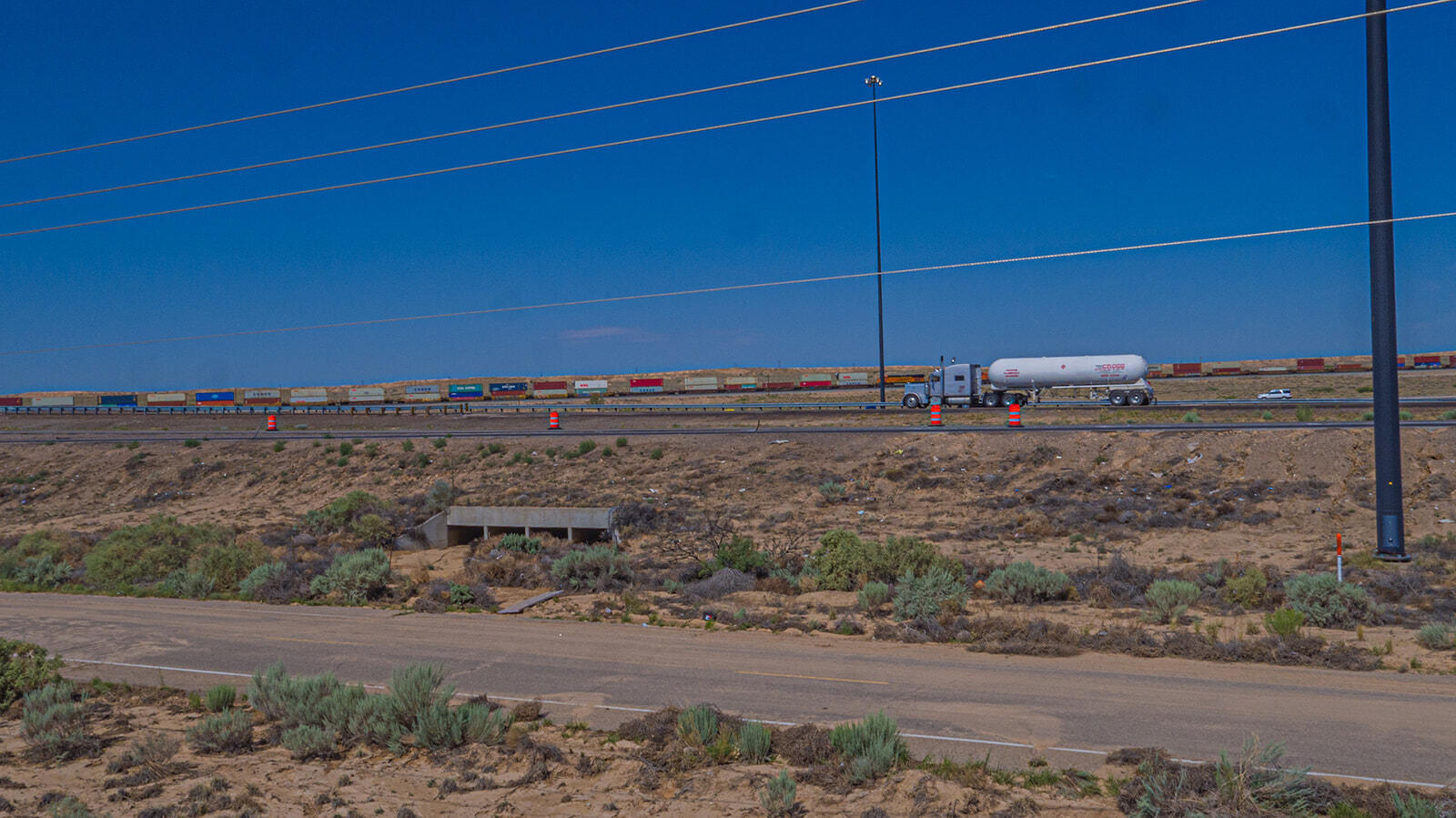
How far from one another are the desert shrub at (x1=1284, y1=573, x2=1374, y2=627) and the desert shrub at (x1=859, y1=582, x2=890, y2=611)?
7.42 metres

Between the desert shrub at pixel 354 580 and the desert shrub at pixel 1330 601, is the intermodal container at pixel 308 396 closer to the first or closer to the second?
the desert shrub at pixel 354 580

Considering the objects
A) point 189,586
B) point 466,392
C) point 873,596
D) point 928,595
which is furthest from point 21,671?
point 466,392

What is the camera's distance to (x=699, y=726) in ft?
34.8

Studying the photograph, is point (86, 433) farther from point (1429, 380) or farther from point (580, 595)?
point (1429, 380)

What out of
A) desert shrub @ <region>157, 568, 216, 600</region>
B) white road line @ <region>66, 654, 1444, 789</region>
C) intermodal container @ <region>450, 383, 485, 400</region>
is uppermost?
intermodal container @ <region>450, 383, 485, 400</region>

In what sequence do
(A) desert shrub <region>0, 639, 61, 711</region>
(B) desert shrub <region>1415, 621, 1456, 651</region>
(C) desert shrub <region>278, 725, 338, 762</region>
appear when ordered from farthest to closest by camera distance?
(B) desert shrub <region>1415, 621, 1456, 651</region> → (A) desert shrub <region>0, 639, 61, 711</region> → (C) desert shrub <region>278, 725, 338, 762</region>

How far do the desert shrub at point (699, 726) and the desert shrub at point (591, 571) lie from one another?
1132 cm

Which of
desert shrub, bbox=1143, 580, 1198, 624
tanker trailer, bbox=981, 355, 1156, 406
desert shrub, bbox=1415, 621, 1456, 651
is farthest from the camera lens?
tanker trailer, bbox=981, 355, 1156, 406

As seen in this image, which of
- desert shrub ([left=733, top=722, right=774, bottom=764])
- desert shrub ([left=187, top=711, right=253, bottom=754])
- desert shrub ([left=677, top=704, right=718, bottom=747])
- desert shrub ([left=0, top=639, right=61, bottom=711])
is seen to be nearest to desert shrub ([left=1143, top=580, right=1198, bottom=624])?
desert shrub ([left=733, top=722, right=774, bottom=764])

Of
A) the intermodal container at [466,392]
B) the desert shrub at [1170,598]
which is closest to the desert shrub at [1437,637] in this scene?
the desert shrub at [1170,598]

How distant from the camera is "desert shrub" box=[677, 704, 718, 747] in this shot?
1040 centimetres

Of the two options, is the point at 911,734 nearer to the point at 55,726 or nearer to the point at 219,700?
the point at 219,700

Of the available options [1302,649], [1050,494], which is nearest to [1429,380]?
[1050,494]

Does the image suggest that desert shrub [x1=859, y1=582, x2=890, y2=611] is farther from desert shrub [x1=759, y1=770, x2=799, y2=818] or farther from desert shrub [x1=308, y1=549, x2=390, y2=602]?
desert shrub [x1=308, y1=549, x2=390, y2=602]
